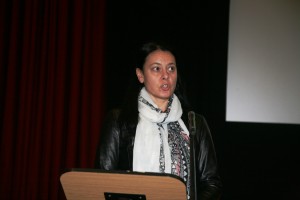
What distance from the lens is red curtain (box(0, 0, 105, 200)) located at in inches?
109

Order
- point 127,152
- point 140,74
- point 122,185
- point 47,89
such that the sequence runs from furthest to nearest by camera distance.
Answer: point 47,89 → point 140,74 → point 127,152 → point 122,185

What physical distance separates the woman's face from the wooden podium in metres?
0.74

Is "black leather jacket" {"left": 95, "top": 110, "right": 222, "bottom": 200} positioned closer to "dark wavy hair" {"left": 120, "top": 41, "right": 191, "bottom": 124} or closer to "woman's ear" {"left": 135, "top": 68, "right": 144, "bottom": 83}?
"dark wavy hair" {"left": 120, "top": 41, "right": 191, "bottom": 124}

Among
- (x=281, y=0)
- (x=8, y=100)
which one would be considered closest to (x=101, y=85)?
(x=8, y=100)

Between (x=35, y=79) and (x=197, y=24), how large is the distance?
4.67ft

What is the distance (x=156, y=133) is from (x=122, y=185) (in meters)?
0.74

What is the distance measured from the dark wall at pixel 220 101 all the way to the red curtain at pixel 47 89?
0.44 m

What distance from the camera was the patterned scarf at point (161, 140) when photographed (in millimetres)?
1579

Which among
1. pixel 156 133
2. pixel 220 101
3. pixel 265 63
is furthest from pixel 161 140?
pixel 265 63

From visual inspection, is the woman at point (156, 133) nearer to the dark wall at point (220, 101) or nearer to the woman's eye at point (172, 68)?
the woman's eye at point (172, 68)

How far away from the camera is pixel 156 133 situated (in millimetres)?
1674

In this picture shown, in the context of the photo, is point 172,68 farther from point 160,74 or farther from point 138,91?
point 138,91

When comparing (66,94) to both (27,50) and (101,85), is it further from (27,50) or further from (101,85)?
(27,50)

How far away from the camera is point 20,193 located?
9.00ft
